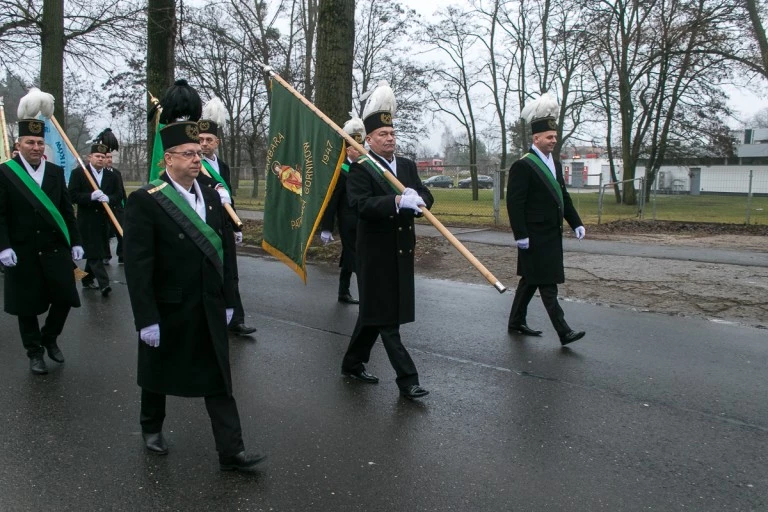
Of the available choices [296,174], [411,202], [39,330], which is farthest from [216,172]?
[411,202]

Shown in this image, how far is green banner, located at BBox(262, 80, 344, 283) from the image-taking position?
18.8 ft

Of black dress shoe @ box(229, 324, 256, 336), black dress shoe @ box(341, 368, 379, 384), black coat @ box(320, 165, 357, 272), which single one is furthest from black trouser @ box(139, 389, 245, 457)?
black coat @ box(320, 165, 357, 272)

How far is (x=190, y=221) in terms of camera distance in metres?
3.71

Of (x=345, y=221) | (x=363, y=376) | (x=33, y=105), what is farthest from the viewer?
(x=345, y=221)

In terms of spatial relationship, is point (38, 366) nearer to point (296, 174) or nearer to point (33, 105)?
point (33, 105)

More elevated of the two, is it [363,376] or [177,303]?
[177,303]

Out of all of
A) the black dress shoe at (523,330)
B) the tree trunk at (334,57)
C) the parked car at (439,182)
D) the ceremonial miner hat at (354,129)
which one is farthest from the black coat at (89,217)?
the parked car at (439,182)

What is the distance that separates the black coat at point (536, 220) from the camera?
6.42 meters

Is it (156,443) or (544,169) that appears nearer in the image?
(156,443)

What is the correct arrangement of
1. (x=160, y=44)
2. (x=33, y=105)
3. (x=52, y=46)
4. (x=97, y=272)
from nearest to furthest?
(x=33, y=105) < (x=97, y=272) < (x=160, y=44) < (x=52, y=46)

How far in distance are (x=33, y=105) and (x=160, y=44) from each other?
9499 millimetres

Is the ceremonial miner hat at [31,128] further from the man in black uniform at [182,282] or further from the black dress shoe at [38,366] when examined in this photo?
the man in black uniform at [182,282]

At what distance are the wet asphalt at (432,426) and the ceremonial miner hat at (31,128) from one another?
1.94 meters

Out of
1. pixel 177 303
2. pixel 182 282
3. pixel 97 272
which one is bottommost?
Result: pixel 97 272
